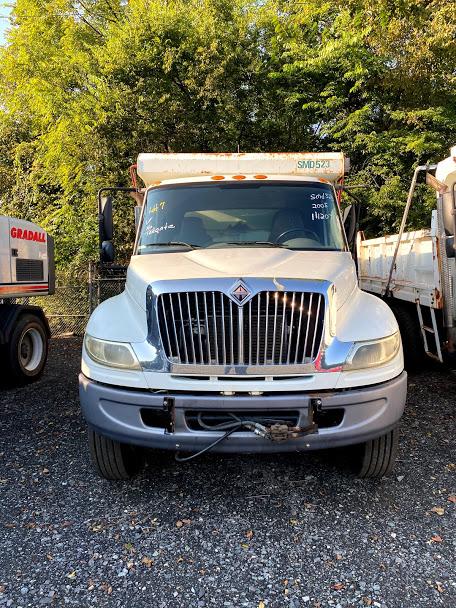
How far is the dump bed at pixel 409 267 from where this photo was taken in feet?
17.8

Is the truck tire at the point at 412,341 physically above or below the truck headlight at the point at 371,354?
below

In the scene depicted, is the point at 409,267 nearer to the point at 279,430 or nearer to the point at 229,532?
the point at 279,430

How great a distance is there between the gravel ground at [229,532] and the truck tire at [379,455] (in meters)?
0.16

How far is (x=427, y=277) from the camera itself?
5727 mm

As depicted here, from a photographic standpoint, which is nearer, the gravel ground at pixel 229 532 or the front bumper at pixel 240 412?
the gravel ground at pixel 229 532

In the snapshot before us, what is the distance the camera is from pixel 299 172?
4.89m

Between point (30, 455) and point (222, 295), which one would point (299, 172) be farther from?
point (30, 455)

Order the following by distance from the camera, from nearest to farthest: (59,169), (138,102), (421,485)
→ (421,485), (138,102), (59,169)

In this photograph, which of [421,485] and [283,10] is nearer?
[421,485]

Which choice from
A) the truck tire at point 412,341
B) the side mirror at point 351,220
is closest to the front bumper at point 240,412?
the side mirror at point 351,220

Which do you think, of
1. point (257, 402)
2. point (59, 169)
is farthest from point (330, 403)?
point (59, 169)

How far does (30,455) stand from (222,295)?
2513mm

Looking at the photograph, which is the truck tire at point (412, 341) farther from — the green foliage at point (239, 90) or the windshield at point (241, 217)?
the green foliage at point (239, 90)

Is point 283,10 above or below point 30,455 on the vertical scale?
above
